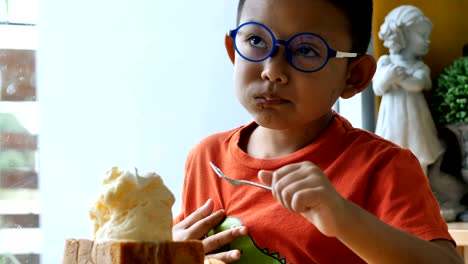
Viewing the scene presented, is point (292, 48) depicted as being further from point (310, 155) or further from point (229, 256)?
point (229, 256)

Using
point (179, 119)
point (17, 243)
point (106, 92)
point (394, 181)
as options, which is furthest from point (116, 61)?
point (394, 181)

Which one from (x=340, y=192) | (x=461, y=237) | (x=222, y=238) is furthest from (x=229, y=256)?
(x=461, y=237)

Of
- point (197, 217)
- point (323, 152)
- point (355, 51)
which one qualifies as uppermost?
point (355, 51)

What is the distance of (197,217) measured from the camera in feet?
4.02

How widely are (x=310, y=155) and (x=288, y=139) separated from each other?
62 mm

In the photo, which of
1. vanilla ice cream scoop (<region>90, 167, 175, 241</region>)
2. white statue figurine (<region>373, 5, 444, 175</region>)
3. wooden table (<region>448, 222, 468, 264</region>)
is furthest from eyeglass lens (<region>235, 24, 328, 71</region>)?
white statue figurine (<region>373, 5, 444, 175</region>)

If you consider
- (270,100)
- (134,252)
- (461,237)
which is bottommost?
(461,237)

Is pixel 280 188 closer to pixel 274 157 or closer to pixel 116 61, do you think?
pixel 274 157

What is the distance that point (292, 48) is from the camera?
113 centimetres

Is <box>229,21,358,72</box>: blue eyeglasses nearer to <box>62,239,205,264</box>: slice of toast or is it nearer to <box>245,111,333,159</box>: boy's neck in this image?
<box>245,111,333,159</box>: boy's neck

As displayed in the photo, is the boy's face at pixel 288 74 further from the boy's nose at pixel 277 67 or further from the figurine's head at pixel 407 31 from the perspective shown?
the figurine's head at pixel 407 31

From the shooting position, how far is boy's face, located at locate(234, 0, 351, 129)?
1136mm

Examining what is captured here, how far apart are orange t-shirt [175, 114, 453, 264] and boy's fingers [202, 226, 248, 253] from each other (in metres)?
0.02

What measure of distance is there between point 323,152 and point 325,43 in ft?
0.59
